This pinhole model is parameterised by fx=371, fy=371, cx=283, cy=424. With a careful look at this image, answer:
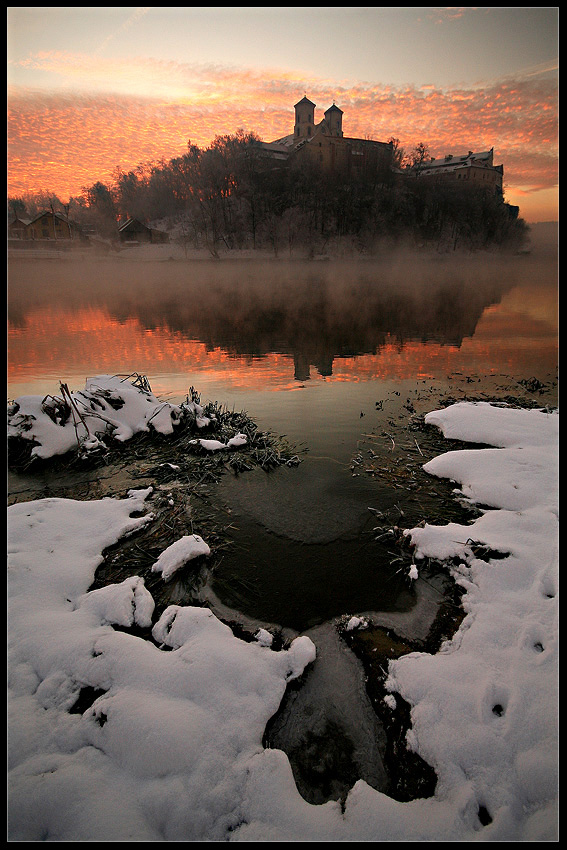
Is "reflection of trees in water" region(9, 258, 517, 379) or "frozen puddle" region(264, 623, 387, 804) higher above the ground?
"reflection of trees in water" region(9, 258, 517, 379)

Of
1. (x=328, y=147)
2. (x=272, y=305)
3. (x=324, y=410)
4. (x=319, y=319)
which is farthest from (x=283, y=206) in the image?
(x=324, y=410)

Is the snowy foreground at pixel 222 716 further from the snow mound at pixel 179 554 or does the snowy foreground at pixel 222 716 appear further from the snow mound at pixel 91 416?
the snow mound at pixel 91 416

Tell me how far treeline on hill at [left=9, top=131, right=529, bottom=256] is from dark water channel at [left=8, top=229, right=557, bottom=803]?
5221cm

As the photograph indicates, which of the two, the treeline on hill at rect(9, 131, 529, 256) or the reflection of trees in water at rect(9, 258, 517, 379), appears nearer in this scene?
the reflection of trees in water at rect(9, 258, 517, 379)

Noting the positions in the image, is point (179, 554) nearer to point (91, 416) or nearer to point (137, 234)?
point (91, 416)

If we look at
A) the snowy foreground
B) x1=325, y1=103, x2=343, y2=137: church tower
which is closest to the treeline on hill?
x1=325, y1=103, x2=343, y2=137: church tower

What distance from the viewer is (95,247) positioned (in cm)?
7962

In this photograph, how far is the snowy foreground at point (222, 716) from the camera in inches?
102

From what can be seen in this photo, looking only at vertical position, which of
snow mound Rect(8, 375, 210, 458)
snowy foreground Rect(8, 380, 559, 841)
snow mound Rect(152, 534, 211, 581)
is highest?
snow mound Rect(8, 375, 210, 458)

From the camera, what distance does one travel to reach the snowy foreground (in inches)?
102

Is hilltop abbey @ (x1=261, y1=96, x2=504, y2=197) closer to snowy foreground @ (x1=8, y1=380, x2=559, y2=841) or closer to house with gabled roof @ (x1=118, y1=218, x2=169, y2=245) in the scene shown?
house with gabled roof @ (x1=118, y1=218, x2=169, y2=245)

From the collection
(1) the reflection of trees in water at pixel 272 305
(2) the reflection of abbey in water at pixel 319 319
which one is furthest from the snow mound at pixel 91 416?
(1) the reflection of trees in water at pixel 272 305

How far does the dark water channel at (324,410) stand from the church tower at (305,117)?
95700 mm

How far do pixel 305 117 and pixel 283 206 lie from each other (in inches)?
1667
